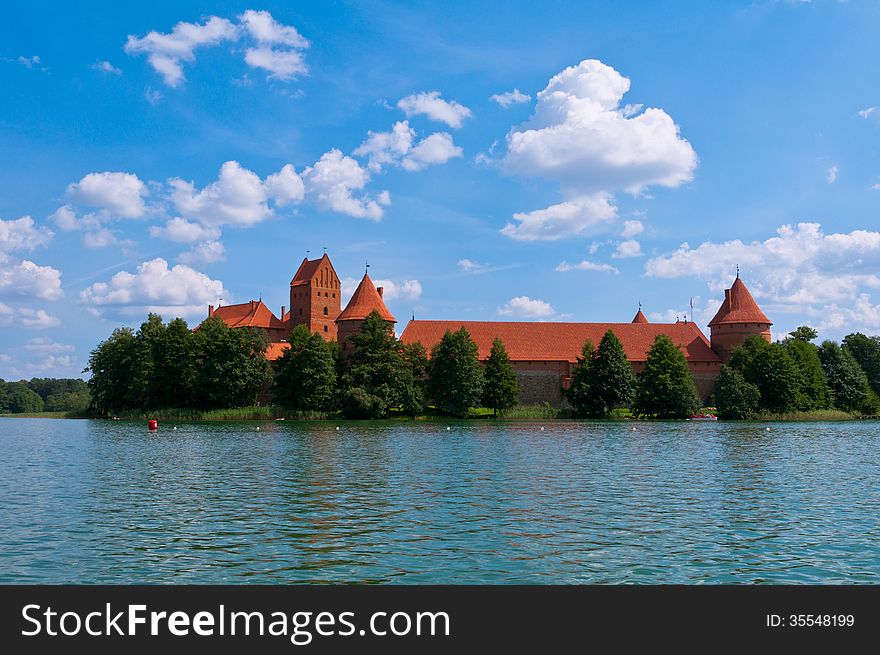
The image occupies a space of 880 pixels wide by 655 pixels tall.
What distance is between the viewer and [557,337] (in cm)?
8525

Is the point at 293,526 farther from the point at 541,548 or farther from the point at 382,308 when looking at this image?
the point at 382,308

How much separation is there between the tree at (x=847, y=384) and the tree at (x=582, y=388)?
83.0 feet

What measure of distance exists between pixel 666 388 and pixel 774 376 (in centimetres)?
1029

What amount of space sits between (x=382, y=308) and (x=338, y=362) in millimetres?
13194

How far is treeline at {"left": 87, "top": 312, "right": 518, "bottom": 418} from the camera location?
63719mm

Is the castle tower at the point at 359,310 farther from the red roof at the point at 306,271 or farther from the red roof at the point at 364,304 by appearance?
the red roof at the point at 306,271

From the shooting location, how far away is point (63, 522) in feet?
45.4

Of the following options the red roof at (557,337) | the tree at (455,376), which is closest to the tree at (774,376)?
the red roof at (557,337)

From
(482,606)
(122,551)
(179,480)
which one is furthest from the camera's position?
(179,480)

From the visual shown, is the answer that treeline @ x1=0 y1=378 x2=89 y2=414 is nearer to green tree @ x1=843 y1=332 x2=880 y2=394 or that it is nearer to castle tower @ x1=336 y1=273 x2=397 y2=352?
castle tower @ x1=336 y1=273 x2=397 y2=352

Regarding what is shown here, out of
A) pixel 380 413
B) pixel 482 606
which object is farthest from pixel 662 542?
pixel 380 413

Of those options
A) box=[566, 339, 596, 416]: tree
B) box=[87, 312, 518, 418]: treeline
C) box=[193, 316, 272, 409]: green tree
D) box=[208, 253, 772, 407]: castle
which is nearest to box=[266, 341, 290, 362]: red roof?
box=[208, 253, 772, 407]: castle

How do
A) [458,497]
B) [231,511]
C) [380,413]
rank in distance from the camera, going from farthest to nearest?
1. [380,413]
2. [458,497]
3. [231,511]

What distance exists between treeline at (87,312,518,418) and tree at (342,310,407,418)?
89mm
